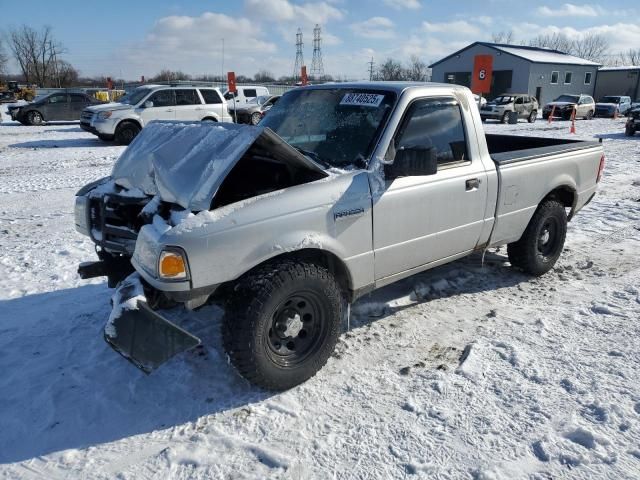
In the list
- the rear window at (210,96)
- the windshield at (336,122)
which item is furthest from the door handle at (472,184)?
the rear window at (210,96)

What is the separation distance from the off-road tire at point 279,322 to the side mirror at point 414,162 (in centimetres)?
87

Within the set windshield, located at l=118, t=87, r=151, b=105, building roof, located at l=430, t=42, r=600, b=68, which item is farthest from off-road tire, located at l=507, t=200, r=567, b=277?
building roof, located at l=430, t=42, r=600, b=68

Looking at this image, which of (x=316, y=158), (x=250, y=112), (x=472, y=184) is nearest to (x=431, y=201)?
(x=472, y=184)

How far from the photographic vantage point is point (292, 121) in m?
4.07

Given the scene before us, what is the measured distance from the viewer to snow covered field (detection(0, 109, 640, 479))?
8.32ft

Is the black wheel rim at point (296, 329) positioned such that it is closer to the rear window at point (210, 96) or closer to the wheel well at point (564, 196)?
the wheel well at point (564, 196)

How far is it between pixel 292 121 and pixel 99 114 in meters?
13.1

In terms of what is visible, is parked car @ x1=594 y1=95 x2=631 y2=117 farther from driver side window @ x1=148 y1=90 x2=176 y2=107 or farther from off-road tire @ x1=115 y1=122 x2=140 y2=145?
off-road tire @ x1=115 y1=122 x2=140 y2=145

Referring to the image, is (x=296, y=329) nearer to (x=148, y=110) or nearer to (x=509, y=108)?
(x=148, y=110)

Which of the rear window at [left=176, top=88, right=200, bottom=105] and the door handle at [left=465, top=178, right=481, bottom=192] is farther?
the rear window at [left=176, top=88, right=200, bottom=105]

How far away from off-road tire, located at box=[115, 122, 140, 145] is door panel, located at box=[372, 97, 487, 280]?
1357cm

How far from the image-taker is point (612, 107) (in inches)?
1217

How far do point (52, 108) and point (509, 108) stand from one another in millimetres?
23088

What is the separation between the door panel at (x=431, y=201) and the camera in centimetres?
343
